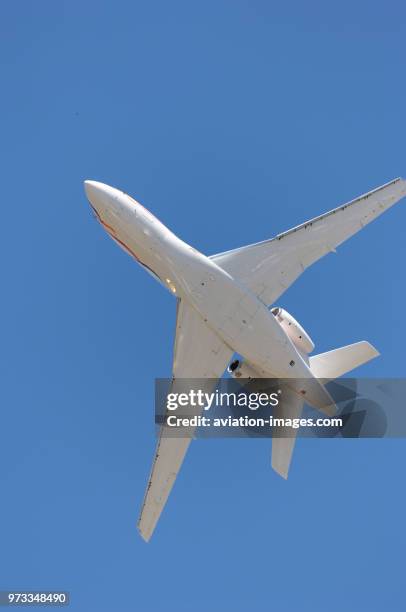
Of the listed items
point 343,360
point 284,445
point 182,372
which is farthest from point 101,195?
point 284,445

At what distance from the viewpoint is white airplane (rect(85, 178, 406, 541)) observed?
30.0 m

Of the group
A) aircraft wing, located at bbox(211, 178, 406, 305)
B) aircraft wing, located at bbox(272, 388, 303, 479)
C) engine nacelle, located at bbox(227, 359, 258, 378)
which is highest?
aircraft wing, located at bbox(211, 178, 406, 305)

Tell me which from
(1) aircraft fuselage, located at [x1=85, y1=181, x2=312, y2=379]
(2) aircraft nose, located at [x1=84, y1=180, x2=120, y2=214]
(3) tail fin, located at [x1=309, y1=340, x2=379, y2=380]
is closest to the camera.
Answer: (1) aircraft fuselage, located at [x1=85, y1=181, x2=312, y2=379]

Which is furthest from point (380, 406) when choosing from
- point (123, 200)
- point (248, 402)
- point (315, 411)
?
point (123, 200)

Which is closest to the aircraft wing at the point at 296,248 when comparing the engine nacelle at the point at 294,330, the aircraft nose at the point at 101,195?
the engine nacelle at the point at 294,330

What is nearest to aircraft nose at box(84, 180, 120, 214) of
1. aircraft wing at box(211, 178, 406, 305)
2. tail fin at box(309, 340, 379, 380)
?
aircraft wing at box(211, 178, 406, 305)

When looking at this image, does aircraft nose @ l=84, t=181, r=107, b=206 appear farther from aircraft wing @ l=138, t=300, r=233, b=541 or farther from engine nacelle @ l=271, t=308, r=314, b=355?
engine nacelle @ l=271, t=308, r=314, b=355

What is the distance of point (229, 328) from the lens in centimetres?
3033

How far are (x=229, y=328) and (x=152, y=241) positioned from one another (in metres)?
5.02

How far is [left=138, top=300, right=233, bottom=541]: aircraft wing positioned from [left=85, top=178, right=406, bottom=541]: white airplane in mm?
45

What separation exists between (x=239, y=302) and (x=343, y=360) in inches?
250

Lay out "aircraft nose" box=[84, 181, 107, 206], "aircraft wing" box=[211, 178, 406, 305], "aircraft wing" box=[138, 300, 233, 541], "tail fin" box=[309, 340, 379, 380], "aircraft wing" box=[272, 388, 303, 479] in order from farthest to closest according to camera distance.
A: "tail fin" box=[309, 340, 379, 380] < "aircraft wing" box=[272, 388, 303, 479] < "aircraft wing" box=[211, 178, 406, 305] < "aircraft wing" box=[138, 300, 233, 541] < "aircraft nose" box=[84, 181, 107, 206]

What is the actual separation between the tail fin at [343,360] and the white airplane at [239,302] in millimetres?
47

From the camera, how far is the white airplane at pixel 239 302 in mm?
30016
